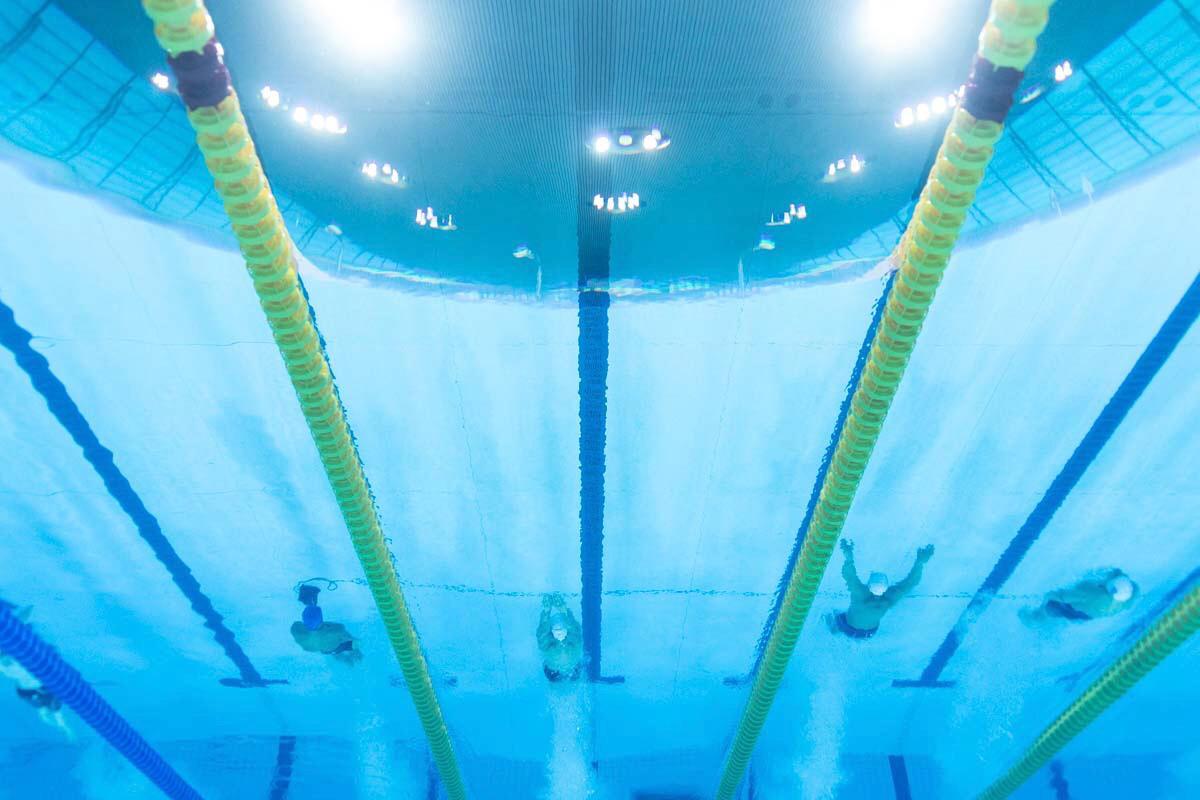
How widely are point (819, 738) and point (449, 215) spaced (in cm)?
641

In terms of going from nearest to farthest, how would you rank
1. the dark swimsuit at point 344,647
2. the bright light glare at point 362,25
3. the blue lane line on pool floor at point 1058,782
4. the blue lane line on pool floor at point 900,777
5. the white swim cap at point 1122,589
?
the bright light glare at point 362,25 → the white swim cap at point 1122,589 → the dark swimsuit at point 344,647 → the blue lane line on pool floor at point 900,777 → the blue lane line on pool floor at point 1058,782

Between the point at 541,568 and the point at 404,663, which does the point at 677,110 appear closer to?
the point at 541,568

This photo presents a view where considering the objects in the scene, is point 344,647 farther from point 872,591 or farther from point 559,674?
point 872,591

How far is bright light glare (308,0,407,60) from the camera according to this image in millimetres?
2049

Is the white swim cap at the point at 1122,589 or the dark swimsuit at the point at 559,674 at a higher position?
the dark swimsuit at the point at 559,674

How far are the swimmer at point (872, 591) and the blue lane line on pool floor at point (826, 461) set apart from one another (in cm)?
34

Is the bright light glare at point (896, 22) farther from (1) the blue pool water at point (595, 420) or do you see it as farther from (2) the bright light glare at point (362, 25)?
(2) the bright light glare at point (362, 25)

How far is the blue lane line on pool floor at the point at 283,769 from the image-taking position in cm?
707

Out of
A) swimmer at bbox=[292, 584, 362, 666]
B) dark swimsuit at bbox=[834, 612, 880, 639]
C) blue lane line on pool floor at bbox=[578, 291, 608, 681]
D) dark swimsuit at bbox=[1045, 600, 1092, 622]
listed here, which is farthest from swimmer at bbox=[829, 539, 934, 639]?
swimmer at bbox=[292, 584, 362, 666]

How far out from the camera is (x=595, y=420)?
359cm

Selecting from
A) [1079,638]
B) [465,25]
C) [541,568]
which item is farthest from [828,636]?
[465,25]

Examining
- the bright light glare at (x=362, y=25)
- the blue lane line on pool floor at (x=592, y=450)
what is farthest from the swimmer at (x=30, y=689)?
the bright light glare at (x=362, y=25)

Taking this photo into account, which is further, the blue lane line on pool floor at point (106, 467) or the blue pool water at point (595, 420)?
the blue lane line on pool floor at point (106, 467)

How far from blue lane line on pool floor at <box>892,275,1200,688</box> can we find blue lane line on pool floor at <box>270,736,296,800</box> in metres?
6.30
